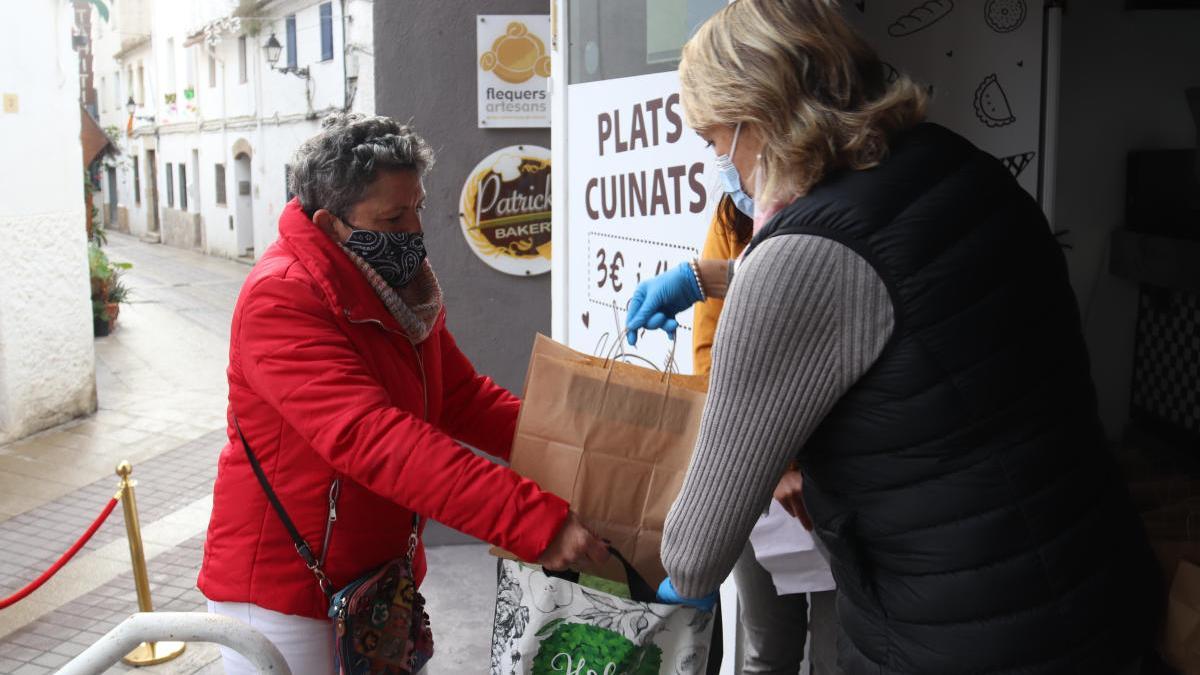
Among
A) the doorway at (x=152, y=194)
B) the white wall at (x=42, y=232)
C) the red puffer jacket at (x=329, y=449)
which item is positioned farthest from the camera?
the doorway at (x=152, y=194)

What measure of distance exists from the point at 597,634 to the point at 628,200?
6.16 ft

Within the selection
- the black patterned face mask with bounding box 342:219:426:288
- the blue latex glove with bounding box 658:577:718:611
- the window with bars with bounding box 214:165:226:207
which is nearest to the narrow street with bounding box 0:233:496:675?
the black patterned face mask with bounding box 342:219:426:288

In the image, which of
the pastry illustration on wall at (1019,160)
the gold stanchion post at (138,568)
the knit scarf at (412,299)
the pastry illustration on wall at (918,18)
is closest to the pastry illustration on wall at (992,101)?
the pastry illustration on wall at (1019,160)

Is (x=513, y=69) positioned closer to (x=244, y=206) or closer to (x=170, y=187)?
(x=244, y=206)

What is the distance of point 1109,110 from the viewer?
4258mm

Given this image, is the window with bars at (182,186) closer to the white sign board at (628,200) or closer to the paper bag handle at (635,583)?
the white sign board at (628,200)

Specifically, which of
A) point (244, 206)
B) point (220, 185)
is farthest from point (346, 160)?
point (220, 185)

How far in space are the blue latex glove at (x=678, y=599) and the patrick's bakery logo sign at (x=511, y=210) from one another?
144 inches

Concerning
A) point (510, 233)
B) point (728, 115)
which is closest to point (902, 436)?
point (728, 115)

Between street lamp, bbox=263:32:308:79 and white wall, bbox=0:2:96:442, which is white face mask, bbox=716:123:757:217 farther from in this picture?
street lamp, bbox=263:32:308:79

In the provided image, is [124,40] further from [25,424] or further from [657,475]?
[657,475]

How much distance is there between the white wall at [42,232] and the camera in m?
8.77

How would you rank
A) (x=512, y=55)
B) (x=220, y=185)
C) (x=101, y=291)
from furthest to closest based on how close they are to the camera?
(x=220, y=185), (x=101, y=291), (x=512, y=55)

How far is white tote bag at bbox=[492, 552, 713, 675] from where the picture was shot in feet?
6.23
